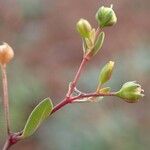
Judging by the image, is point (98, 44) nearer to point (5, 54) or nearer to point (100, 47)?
point (100, 47)

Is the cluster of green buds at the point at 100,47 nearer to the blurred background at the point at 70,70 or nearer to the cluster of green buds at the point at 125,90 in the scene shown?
the cluster of green buds at the point at 125,90

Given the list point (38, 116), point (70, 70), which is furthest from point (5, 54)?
point (70, 70)

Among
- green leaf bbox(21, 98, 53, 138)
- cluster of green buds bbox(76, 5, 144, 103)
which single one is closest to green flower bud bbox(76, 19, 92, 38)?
cluster of green buds bbox(76, 5, 144, 103)

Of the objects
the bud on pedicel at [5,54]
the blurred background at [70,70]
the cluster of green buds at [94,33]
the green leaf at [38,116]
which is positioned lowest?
the blurred background at [70,70]

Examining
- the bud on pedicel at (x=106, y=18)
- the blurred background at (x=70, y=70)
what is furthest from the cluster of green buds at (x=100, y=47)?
the blurred background at (x=70, y=70)

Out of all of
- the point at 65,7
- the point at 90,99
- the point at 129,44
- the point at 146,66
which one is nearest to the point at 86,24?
the point at 90,99

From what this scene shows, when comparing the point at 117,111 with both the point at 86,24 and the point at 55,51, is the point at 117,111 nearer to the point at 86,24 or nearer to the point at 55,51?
the point at 55,51
